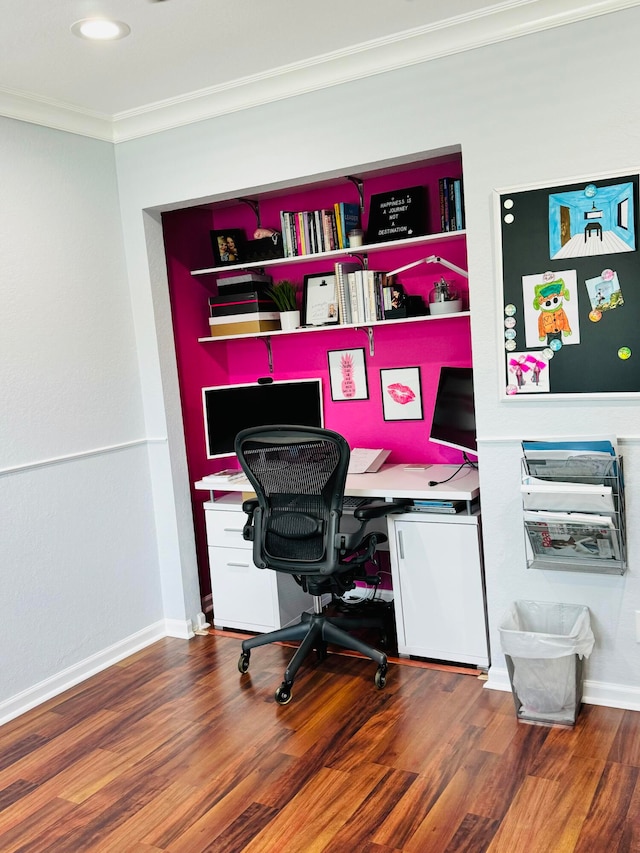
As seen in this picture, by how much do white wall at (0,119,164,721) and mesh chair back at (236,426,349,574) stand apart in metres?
0.81

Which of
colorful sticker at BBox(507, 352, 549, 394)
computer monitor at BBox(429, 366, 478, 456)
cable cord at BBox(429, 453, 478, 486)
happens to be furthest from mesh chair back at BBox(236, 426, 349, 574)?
colorful sticker at BBox(507, 352, 549, 394)

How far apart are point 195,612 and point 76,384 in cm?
129

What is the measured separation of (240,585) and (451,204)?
6.57ft

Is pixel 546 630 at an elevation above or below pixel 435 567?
below

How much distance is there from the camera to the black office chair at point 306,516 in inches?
118

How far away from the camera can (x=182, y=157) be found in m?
3.50

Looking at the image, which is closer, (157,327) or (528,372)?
(528,372)

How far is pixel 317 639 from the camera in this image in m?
3.28

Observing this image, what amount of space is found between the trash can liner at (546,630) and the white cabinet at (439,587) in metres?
0.22

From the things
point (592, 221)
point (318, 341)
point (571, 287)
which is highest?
point (592, 221)

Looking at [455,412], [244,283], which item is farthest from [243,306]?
[455,412]

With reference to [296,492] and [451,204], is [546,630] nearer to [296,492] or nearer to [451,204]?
[296,492]

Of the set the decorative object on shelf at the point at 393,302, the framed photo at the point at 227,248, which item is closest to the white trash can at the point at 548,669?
the decorative object on shelf at the point at 393,302

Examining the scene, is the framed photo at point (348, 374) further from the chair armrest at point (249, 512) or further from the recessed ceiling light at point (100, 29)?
the recessed ceiling light at point (100, 29)
